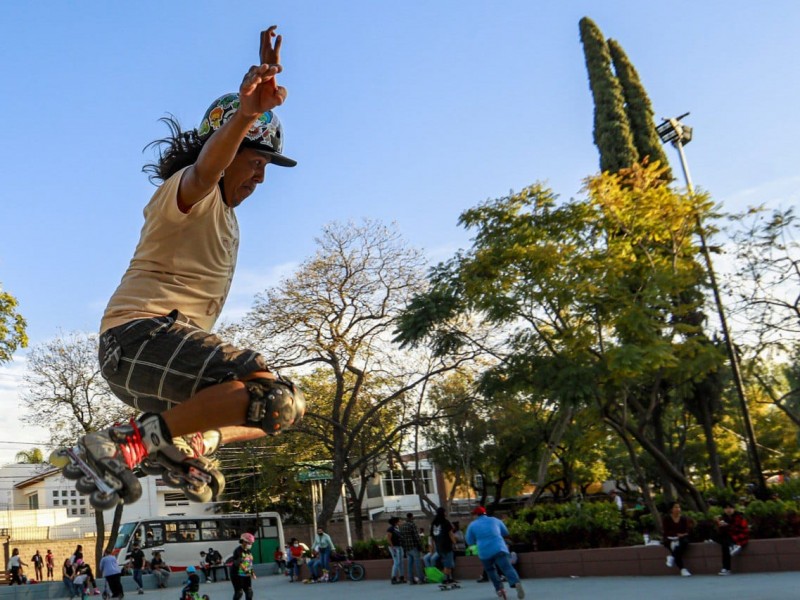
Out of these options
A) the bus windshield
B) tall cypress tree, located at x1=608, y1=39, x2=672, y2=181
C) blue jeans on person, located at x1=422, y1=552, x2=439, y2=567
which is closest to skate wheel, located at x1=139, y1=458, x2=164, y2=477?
blue jeans on person, located at x1=422, y1=552, x2=439, y2=567

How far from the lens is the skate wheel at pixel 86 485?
117 inches

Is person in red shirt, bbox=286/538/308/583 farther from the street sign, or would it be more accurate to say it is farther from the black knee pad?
the black knee pad

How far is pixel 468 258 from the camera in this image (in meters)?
19.9

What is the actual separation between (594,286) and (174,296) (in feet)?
49.2

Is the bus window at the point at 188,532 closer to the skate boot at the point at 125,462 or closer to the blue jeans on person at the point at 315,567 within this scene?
the blue jeans on person at the point at 315,567

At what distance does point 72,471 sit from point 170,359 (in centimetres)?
59

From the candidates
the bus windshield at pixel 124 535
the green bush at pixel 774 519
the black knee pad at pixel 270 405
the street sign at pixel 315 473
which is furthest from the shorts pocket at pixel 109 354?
the bus windshield at pixel 124 535

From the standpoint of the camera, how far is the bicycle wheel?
70.1 ft

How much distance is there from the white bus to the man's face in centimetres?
2891

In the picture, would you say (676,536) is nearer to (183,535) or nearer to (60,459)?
(60,459)

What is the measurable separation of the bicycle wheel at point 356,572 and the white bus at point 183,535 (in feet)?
38.0

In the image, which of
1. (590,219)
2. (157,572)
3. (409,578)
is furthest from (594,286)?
(157,572)

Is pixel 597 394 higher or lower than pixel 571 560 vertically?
higher

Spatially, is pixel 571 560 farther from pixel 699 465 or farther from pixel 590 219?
pixel 699 465
